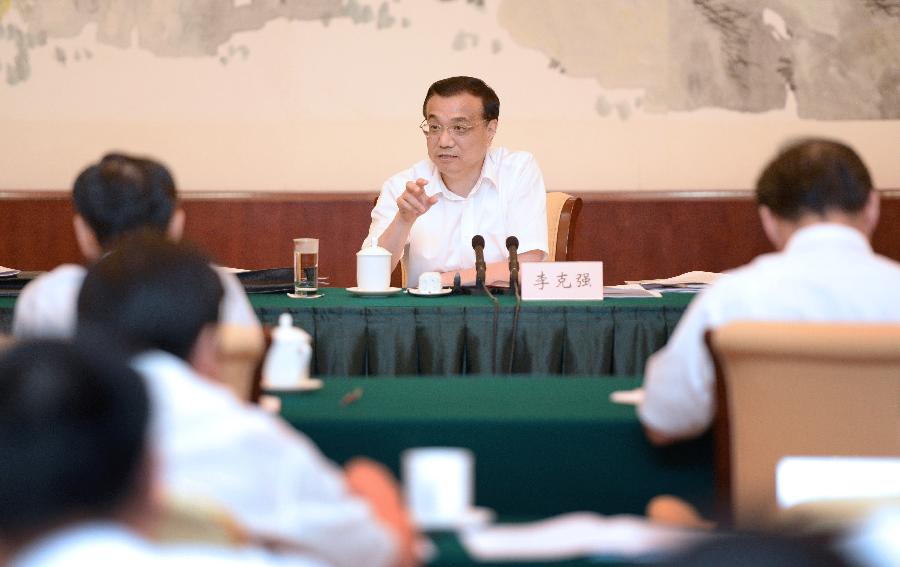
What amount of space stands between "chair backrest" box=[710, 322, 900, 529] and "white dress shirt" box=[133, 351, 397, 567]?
758 mm

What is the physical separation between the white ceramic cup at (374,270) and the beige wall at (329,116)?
79.5 inches

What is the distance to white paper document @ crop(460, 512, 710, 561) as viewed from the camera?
1.33 m

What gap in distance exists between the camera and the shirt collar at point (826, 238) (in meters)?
2.03

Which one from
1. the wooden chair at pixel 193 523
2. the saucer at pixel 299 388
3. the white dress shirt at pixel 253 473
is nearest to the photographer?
the wooden chair at pixel 193 523

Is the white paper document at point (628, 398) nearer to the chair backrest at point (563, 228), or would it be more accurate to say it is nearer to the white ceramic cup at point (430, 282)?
the white ceramic cup at point (430, 282)

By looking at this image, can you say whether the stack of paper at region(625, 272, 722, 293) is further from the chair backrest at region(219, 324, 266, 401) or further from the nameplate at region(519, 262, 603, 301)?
the chair backrest at region(219, 324, 266, 401)

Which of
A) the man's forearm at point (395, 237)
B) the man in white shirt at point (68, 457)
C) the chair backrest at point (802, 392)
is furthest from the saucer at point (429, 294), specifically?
the man in white shirt at point (68, 457)

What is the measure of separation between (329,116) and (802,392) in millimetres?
3983

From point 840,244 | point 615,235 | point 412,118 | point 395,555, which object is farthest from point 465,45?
point 395,555

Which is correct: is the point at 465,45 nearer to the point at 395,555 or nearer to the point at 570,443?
the point at 570,443

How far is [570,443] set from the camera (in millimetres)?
2053

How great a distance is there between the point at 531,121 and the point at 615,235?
0.67 meters

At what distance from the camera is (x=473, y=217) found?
418cm

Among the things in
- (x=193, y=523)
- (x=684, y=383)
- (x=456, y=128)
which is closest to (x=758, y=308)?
(x=684, y=383)
